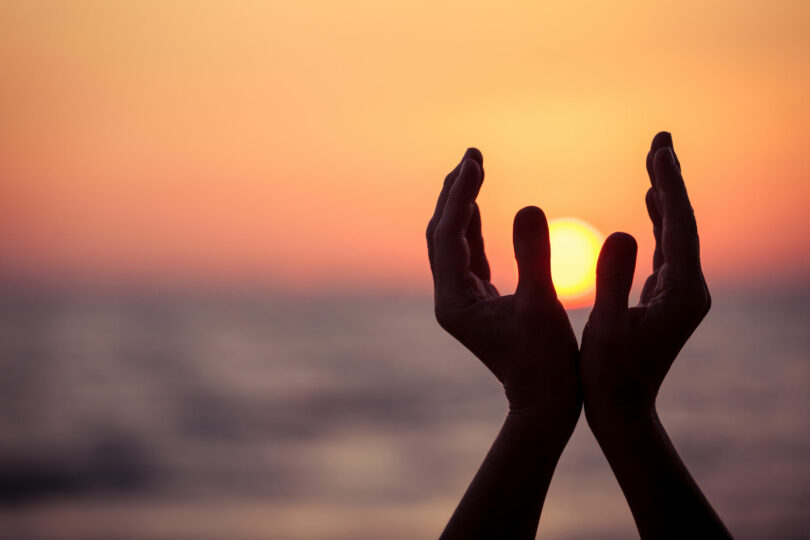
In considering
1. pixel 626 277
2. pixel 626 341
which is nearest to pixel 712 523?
pixel 626 341

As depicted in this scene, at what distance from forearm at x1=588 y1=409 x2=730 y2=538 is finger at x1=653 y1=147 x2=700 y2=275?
43 centimetres

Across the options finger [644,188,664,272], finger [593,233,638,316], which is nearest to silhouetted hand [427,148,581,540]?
finger [593,233,638,316]

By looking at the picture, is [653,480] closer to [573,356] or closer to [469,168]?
[573,356]

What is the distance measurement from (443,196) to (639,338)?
2.41 ft

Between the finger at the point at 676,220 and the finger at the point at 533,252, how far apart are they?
342 millimetres

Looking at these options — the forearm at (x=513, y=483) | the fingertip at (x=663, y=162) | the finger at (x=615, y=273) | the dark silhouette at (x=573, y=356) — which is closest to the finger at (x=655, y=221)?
the dark silhouette at (x=573, y=356)

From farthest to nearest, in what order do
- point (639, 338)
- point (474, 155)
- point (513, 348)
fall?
point (474, 155), point (513, 348), point (639, 338)

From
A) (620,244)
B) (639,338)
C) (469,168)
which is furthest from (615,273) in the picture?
→ (469,168)

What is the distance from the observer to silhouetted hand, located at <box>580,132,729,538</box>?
2.30 meters

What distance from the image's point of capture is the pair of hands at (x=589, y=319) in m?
2.36

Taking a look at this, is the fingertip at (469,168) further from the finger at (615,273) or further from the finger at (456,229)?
the finger at (615,273)

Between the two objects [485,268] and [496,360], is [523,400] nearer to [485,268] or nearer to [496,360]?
[496,360]

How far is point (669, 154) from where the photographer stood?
8.00ft

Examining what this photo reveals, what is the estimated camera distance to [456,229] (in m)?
2.54
